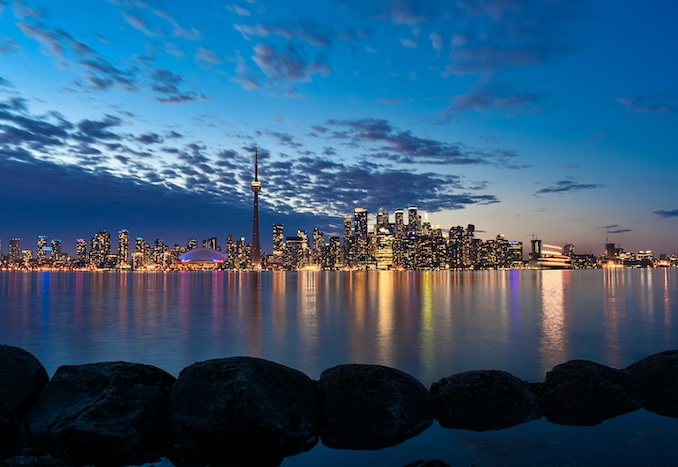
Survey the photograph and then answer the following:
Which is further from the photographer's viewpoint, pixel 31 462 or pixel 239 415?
pixel 239 415

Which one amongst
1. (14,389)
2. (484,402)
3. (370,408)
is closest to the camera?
(14,389)

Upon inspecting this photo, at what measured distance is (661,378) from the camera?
46.9ft

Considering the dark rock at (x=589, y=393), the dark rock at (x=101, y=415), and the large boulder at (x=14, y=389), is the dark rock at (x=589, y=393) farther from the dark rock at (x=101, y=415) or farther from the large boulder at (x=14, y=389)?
the large boulder at (x=14, y=389)

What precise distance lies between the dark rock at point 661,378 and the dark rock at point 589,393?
35 centimetres

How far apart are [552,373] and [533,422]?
257 cm

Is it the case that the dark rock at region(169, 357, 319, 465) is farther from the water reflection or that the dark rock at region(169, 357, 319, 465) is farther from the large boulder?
the water reflection

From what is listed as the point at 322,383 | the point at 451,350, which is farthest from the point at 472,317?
the point at 322,383

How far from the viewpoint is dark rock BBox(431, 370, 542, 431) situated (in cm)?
1214

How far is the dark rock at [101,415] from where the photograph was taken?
32.9 ft

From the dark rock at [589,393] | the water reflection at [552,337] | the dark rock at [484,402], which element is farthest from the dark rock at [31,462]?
the water reflection at [552,337]

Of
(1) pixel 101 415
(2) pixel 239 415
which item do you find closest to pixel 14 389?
(1) pixel 101 415

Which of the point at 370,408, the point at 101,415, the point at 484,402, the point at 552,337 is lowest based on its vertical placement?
the point at 552,337

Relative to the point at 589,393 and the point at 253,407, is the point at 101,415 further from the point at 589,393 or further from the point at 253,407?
the point at 589,393

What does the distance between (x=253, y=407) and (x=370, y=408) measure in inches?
114
